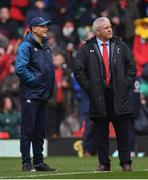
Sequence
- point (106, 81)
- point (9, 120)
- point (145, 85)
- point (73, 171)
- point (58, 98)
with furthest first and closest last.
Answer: point (58, 98), point (145, 85), point (9, 120), point (73, 171), point (106, 81)

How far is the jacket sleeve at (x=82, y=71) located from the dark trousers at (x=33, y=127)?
0.82m

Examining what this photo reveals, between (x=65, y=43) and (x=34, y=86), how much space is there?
1026cm

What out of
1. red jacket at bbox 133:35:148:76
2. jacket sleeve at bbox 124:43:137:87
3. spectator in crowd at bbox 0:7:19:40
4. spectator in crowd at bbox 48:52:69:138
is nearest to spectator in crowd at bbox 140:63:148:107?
red jacket at bbox 133:35:148:76

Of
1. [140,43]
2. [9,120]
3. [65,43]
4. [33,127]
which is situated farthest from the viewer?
[65,43]

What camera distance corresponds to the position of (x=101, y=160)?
1327 centimetres

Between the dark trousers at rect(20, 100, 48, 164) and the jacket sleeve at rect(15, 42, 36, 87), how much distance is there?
0.32 meters

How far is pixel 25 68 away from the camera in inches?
531

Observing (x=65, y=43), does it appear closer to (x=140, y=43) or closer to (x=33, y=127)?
(x=140, y=43)

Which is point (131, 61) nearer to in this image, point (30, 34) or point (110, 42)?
point (110, 42)

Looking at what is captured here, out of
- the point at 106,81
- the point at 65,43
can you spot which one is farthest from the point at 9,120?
the point at 106,81

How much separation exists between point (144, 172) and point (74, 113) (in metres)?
9.40

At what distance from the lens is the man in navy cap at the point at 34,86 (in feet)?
44.4

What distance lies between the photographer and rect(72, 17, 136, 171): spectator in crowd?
513 inches

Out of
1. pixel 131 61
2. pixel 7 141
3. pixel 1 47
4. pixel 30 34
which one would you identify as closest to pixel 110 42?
pixel 131 61
